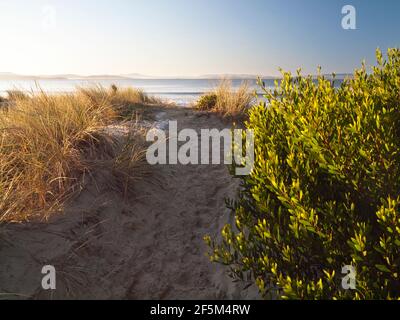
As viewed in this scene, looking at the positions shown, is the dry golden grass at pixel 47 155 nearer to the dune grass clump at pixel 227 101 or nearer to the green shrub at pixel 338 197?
the green shrub at pixel 338 197

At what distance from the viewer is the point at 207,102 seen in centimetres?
1030

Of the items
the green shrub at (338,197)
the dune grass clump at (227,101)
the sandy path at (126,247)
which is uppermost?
the dune grass clump at (227,101)

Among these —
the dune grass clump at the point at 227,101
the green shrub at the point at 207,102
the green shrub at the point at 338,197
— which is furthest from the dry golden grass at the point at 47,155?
the green shrub at the point at 207,102

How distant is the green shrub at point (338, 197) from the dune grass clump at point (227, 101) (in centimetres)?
575

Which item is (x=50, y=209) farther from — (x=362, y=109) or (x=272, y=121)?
(x=362, y=109)

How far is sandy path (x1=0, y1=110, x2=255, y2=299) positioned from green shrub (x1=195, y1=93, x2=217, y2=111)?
457cm

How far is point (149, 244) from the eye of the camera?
4820mm

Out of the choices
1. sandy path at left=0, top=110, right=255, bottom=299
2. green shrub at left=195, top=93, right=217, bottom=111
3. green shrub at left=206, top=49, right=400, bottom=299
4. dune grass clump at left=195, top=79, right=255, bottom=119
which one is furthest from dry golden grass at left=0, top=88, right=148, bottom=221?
green shrub at left=195, top=93, right=217, bottom=111

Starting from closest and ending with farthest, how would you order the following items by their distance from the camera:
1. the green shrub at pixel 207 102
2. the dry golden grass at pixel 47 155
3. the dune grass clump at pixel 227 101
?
the dry golden grass at pixel 47 155, the dune grass clump at pixel 227 101, the green shrub at pixel 207 102

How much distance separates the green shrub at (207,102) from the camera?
1024cm

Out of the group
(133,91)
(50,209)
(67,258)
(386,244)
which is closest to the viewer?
(386,244)

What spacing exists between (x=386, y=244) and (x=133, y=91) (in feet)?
38.9

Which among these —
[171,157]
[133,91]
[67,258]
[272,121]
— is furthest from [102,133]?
[133,91]

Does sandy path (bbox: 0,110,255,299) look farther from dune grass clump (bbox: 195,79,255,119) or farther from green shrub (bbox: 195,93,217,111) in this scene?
green shrub (bbox: 195,93,217,111)
